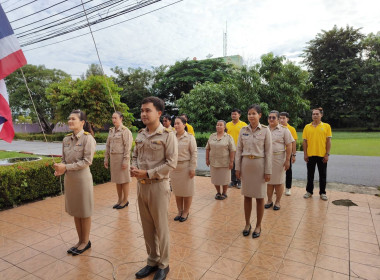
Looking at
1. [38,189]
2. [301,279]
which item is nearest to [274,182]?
[301,279]

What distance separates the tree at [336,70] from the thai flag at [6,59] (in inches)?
1070

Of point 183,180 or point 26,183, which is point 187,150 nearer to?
point 183,180

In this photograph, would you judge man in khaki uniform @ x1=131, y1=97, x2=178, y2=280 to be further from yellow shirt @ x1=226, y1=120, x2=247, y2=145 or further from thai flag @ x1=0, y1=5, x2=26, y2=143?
yellow shirt @ x1=226, y1=120, x2=247, y2=145

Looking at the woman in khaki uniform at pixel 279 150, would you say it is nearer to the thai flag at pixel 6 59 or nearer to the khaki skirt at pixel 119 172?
the khaki skirt at pixel 119 172

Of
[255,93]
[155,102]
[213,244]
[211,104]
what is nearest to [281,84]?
[255,93]

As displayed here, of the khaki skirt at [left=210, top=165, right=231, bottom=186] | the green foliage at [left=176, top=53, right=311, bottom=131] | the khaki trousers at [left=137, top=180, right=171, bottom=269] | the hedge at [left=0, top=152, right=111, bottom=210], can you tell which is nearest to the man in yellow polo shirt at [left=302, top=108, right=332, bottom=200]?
the khaki skirt at [left=210, top=165, right=231, bottom=186]

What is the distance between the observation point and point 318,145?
5008mm

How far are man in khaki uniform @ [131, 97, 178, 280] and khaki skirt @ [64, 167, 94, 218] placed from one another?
89 centimetres

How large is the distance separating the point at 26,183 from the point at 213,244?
408 cm

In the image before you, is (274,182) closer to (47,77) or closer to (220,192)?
(220,192)

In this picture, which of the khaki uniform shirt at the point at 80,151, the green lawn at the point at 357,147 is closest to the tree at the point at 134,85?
the green lawn at the point at 357,147

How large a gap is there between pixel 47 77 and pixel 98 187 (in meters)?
25.6

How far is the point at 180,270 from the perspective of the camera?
2717 millimetres

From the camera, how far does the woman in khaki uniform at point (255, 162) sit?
3.40 m
